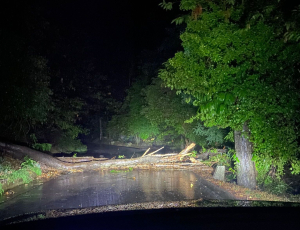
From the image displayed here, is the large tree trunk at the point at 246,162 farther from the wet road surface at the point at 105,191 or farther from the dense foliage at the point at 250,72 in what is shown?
the wet road surface at the point at 105,191

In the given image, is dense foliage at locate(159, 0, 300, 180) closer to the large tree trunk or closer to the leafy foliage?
the large tree trunk

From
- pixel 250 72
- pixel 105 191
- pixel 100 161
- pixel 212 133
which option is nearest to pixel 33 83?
pixel 100 161

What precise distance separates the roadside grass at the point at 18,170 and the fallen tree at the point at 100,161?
0.71 metres

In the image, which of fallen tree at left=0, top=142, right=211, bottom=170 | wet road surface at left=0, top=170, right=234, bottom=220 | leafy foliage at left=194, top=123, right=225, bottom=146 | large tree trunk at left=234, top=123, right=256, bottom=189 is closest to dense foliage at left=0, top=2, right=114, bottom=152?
fallen tree at left=0, top=142, right=211, bottom=170

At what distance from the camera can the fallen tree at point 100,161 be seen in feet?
43.2

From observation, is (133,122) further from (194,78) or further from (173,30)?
(194,78)

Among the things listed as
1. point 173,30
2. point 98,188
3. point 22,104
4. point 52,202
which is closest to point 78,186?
point 98,188

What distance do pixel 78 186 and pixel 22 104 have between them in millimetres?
6526

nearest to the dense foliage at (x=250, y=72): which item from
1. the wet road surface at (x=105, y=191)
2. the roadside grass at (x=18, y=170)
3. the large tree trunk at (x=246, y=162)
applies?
the large tree trunk at (x=246, y=162)

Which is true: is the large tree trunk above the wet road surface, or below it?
above

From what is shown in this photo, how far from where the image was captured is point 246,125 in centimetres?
906

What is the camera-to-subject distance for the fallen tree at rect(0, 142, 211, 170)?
13164 mm

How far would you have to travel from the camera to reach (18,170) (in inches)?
Answer: 429

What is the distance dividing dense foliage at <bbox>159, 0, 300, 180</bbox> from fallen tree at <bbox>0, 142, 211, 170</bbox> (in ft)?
18.9
